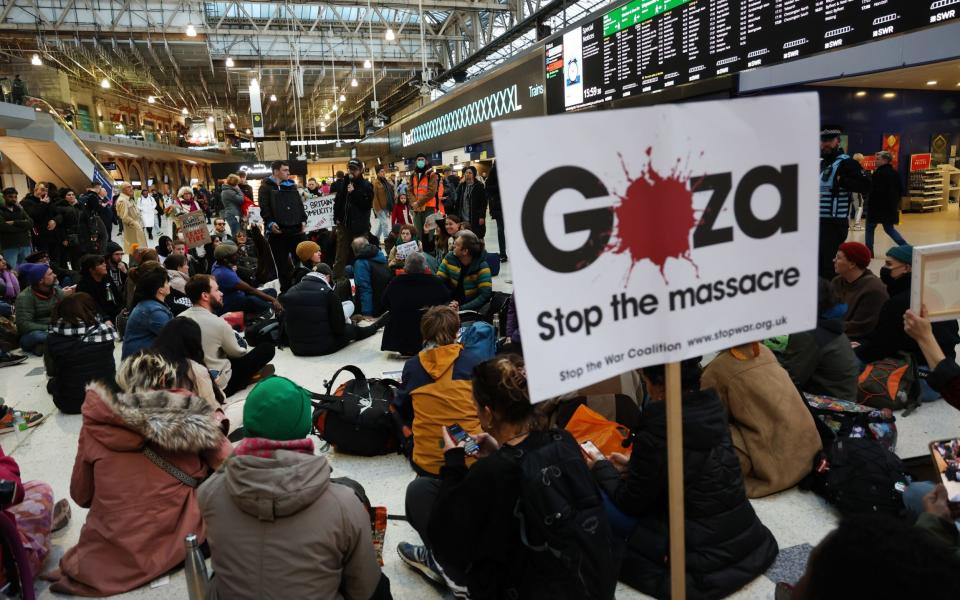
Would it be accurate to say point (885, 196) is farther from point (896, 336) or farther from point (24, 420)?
point (24, 420)

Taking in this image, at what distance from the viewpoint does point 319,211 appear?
9.10 metres

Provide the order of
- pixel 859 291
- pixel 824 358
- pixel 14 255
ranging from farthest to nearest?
1. pixel 14 255
2. pixel 859 291
3. pixel 824 358

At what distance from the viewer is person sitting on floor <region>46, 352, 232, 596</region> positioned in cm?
238

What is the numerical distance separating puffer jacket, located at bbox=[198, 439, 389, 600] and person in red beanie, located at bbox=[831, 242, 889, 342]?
13.4 ft

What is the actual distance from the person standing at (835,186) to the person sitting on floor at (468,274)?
3.52 metres

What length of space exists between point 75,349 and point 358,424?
101 inches

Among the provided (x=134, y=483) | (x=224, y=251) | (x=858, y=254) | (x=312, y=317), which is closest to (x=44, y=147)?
(x=224, y=251)

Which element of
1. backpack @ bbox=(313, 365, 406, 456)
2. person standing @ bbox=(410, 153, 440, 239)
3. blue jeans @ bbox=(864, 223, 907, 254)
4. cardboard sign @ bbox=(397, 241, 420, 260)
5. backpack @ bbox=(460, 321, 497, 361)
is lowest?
backpack @ bbox=(313, 365, 406, 456)

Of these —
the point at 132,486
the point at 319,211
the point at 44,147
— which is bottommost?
the point at 132,486

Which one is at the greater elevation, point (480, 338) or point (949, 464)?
point (480, 338)

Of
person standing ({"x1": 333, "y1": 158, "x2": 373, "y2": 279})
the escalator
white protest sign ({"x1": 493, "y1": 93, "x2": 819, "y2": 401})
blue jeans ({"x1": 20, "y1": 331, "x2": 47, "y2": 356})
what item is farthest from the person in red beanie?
the escalator

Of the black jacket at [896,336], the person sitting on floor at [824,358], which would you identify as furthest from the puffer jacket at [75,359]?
the black jacket at [896,336]

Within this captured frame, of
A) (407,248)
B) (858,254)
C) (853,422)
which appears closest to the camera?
(853,422)

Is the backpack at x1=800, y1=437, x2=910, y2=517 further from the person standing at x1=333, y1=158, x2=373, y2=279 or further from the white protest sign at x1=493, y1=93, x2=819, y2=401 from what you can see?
the person standing at x1=333, y1=158, x2=373, y2=279
